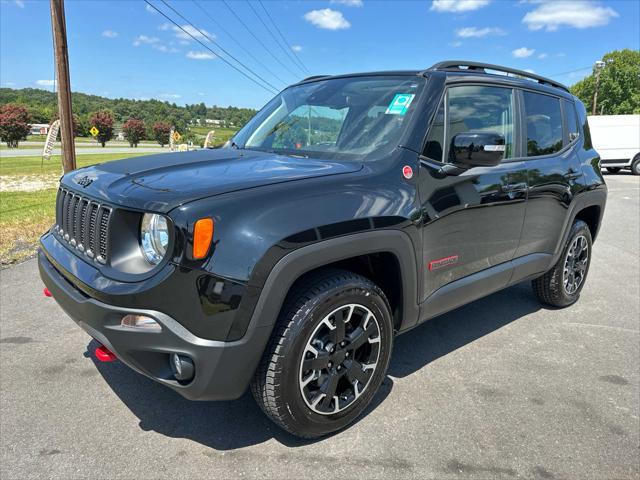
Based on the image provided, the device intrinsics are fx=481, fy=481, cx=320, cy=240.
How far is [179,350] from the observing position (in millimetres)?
2035

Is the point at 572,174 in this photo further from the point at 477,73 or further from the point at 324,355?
the point at 324,355

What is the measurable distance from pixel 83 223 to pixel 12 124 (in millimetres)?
52026

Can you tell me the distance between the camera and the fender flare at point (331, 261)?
6.87 ft

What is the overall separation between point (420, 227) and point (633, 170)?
945 inches

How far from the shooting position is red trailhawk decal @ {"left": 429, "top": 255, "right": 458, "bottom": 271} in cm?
283

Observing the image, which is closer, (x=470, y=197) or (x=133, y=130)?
(x=470, y=197)

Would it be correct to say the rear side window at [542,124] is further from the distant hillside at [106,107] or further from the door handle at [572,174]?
the distant hillside at [106,107]

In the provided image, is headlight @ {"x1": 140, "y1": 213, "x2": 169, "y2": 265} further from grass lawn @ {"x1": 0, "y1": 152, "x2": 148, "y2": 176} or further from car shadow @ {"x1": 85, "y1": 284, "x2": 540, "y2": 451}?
grass lawn @ {"x1": 0, "y1": 152, "x2": 148, "y2": 176}

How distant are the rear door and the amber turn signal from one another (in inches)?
99.3

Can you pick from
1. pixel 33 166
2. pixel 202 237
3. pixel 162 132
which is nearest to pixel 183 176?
pixel 202 237

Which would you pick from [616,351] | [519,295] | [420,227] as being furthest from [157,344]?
[519,295]

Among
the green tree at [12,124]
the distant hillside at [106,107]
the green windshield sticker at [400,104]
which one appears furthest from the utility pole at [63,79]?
the distant hillside at [106,107]

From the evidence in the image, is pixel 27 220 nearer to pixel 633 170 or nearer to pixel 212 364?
pixel 212 364

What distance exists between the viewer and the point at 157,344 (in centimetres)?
205
